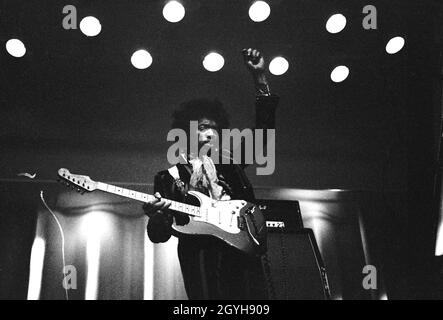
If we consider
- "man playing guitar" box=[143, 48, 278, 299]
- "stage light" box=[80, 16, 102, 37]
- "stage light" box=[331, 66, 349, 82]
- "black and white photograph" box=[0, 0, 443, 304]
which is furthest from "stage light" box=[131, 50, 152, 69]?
"stage light" box=[331, 66, 349, 82]

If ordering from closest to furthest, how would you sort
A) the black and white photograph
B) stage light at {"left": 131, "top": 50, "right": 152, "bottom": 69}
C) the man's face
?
the black and white photograph → the man's face → stage light at {"left": 131, "top": 50, "right": 152, "bottom": 69}

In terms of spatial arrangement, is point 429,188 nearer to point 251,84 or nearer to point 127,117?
point 251,84

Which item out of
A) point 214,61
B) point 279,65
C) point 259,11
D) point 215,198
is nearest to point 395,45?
point 279,65

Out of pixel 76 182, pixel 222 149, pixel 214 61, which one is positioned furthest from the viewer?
pixel 214 61

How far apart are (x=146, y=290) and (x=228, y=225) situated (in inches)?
17.8

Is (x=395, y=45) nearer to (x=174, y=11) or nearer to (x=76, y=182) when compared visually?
(x=174, y=11)

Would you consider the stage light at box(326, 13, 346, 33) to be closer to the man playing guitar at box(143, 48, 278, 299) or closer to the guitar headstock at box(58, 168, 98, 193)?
the man playing guitar at box(143, 48, 278, 299)

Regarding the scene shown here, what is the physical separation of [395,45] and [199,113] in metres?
0.98

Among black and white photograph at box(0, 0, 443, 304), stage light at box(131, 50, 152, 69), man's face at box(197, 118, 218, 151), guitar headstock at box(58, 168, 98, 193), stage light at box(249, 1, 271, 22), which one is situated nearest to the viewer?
guitar headstock at box(58, 168, 98, 193)

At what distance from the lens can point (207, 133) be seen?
7.89 feet

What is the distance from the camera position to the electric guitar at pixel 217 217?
6.63 ft

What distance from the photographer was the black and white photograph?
7.14 ft

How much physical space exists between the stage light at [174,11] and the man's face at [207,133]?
1.58 feet

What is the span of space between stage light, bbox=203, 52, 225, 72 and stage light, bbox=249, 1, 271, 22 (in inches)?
9.8
